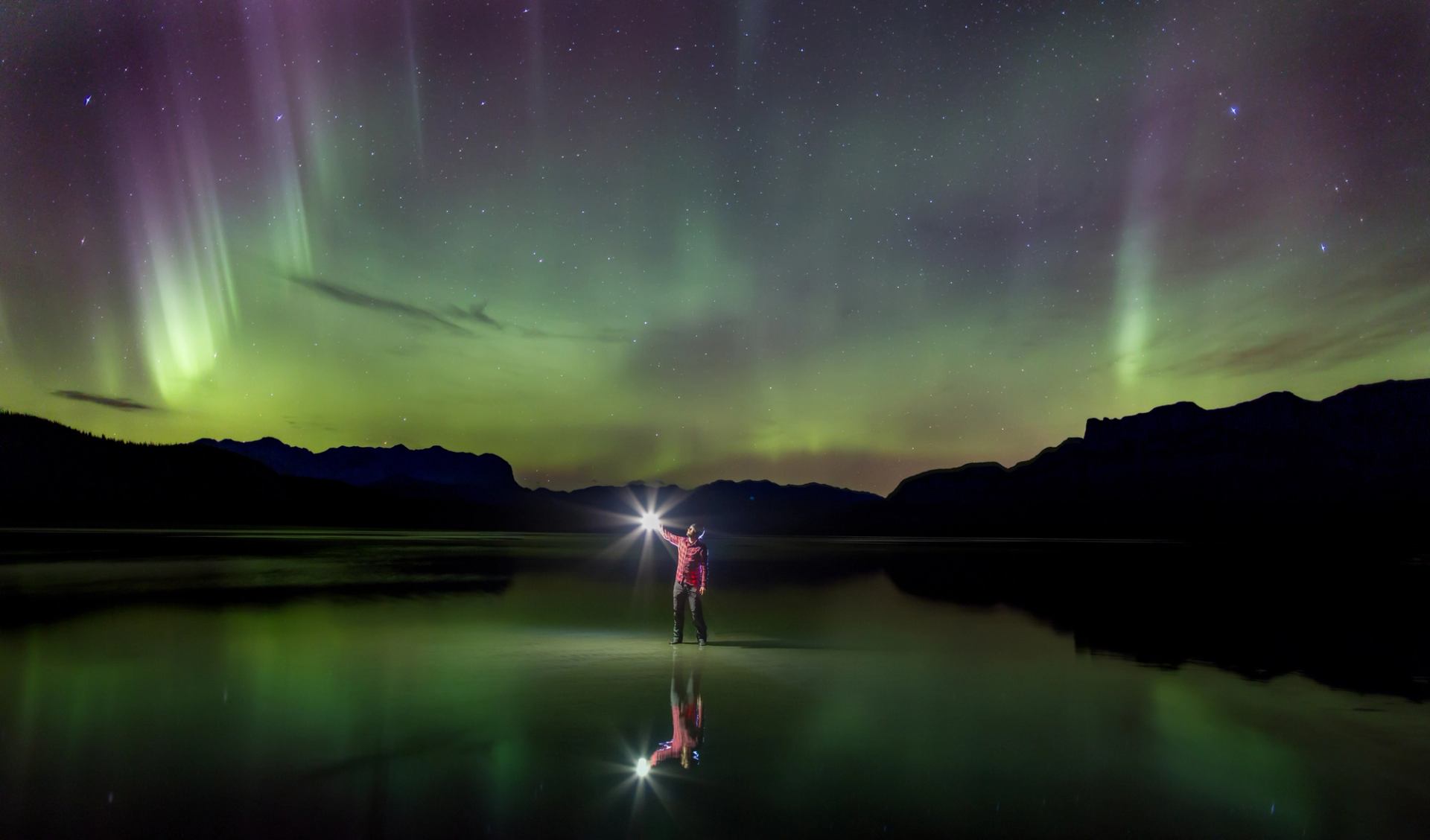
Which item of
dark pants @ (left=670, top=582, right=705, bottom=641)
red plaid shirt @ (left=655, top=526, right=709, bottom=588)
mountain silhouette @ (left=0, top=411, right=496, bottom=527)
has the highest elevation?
mountain silhouette @ (left=0, top=411, right=496, bottom=527)

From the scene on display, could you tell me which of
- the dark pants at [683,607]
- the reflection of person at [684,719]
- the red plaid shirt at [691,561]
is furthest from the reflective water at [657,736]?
the red plaid shirt at [691,561]

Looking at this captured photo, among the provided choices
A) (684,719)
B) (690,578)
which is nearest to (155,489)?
(690,578)

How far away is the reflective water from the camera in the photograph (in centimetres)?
599

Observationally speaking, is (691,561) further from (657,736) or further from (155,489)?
(155,489)

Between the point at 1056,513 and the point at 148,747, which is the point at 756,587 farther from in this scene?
the point at 1056,513

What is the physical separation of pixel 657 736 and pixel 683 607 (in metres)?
5.88

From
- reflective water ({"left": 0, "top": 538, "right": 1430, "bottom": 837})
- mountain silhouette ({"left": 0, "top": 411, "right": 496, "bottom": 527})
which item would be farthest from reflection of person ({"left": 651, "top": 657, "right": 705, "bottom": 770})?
mountain silhouette ({"left": 0, "top": 411, "right": 496, "bottom": 527})

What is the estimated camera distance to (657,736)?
26.5 ft

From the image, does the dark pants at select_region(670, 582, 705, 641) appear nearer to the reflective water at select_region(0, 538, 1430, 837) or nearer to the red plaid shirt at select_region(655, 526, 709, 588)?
the red plaid shirt at select_region(655, 526, 709, 588)

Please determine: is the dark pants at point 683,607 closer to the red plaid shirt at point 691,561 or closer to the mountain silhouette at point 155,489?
the red plaid shirt at point 691,561

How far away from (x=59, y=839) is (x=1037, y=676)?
11151mm

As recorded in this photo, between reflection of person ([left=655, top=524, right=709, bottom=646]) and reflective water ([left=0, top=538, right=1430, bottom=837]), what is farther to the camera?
reflection of person ([left=655, top=524, right=709, bottom=646])

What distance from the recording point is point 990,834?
5.65 m

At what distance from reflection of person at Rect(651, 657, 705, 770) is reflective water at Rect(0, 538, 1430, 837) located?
0.17ft
